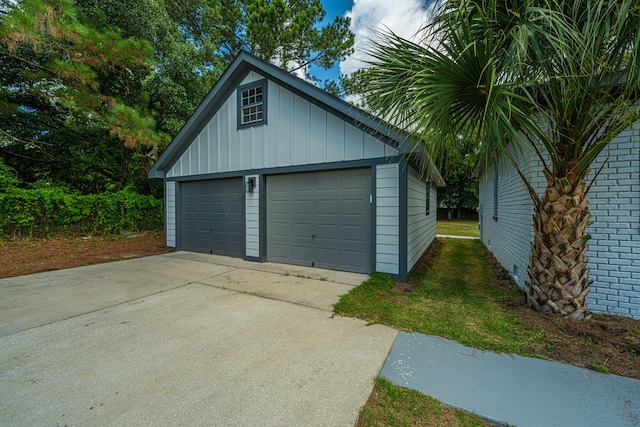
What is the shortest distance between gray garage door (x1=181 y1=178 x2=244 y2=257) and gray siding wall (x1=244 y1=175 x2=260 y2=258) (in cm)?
24

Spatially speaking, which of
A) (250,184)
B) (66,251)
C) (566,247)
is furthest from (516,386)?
(66,251)

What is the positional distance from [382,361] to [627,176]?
3.99m

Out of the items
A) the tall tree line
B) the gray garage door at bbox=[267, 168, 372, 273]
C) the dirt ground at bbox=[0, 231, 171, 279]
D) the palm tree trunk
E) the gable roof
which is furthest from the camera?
the tall tree line

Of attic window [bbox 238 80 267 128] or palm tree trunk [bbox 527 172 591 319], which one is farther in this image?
attic window [bbox 238 80 267 128]

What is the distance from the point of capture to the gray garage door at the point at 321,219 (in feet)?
18.5

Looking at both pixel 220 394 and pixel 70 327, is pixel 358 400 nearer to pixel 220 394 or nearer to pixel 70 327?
pixel 220 394

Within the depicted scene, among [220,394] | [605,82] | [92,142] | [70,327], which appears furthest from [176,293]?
[92,142]

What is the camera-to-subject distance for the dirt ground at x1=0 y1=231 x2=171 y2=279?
6.28 meters

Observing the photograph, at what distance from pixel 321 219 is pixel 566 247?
4.09 meters

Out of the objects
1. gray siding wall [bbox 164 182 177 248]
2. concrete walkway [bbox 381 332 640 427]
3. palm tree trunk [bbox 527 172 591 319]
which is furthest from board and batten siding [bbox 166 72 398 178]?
concrete walkway [bbox 381 332 640 427]

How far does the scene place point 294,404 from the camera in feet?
6.43

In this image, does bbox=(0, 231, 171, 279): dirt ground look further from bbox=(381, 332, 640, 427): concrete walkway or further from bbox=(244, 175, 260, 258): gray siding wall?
bbox=(381, 332, 640, 427): concrete walkway

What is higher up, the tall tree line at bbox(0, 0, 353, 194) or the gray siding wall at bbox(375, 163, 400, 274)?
the tall tree line at bbox(0, 0, 353, 194)

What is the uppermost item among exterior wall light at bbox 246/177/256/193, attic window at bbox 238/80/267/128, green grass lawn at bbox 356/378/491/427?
attic window at bbox 238/80/267/128
